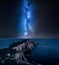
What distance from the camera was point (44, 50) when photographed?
9.42ft

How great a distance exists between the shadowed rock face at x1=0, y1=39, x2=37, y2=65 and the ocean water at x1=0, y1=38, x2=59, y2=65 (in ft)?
0.27

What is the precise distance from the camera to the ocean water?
2.79 metres

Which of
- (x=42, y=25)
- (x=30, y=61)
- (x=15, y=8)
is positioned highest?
(x=15, y=8)

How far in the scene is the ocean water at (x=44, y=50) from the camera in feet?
9.14

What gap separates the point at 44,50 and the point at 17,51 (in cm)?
52

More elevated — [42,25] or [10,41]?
[42,25]

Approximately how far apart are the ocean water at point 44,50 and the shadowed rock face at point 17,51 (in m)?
0.08

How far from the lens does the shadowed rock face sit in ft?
9.32

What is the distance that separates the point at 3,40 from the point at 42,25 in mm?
825

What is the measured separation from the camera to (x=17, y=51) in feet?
9.62

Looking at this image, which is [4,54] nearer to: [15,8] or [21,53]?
[21,53]

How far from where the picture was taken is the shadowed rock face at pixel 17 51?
2.84 m

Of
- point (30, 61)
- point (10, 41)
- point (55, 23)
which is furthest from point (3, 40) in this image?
point (55, 23)

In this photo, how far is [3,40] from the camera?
2955 millimetres
